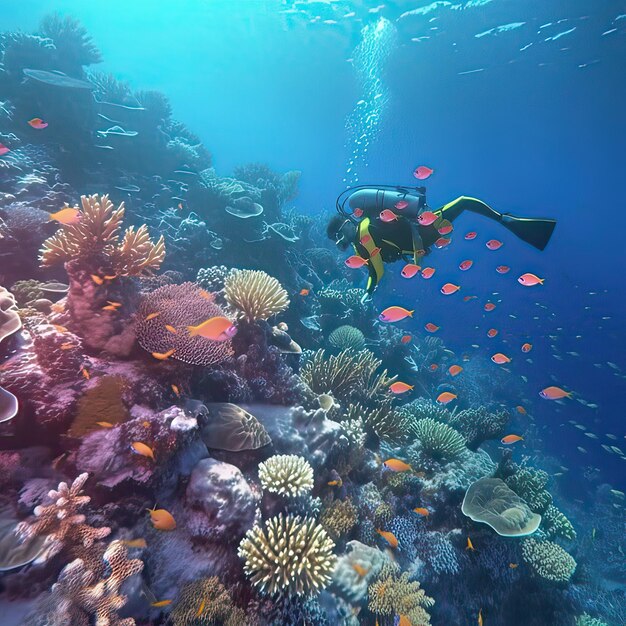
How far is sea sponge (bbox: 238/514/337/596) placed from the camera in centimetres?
330

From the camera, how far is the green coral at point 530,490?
6.75m

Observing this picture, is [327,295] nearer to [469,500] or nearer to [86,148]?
[469,500]

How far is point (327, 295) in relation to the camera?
37.0 feet

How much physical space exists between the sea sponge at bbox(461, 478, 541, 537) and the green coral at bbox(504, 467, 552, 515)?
1.80ft

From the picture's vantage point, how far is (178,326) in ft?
13.3

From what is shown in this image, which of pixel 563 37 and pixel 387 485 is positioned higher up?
pixel 563 37

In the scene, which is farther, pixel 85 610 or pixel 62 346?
pixel 62 346

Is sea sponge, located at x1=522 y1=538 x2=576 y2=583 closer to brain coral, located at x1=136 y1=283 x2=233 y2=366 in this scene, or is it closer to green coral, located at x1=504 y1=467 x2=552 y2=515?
green coral, located at x1=504 y1=467 x2=552 y2=515

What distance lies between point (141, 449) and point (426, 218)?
16.5 feet

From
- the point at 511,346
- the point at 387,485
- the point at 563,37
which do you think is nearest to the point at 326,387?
the point at 387,485

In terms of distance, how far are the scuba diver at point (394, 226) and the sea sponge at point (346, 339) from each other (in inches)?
167

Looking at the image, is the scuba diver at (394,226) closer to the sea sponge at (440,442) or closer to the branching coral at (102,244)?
the branching coral at (102,244)

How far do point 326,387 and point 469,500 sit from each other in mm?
3260

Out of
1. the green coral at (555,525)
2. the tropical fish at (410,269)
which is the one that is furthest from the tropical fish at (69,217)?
the green coral at (555,525)
